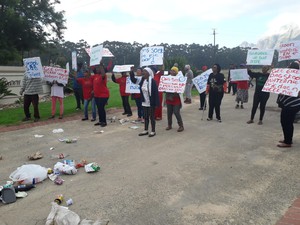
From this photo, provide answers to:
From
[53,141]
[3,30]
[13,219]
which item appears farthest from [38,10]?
[13,219]

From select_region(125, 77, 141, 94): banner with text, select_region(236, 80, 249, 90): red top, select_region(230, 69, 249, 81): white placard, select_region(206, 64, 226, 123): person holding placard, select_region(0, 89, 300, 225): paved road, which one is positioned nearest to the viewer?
select_region(0, 89, 300, 225): paved road

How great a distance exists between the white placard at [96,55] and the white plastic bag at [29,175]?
472 cm

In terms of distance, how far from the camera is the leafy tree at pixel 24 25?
847 inches

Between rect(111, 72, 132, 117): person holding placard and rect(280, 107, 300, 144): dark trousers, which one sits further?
rect(111, 72, 132, 117): person holding placard

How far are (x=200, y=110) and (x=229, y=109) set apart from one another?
120 cm

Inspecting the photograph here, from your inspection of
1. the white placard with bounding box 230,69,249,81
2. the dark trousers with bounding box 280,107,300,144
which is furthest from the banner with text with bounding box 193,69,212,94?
the dark trousers with bounding box 280,107,300,144

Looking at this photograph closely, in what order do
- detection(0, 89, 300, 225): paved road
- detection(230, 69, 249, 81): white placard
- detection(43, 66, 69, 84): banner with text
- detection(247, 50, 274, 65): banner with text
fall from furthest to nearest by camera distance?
detection(230, 69, 249, 81): white placard
detection(43, 66, 69, 84): banner with text
detection(247, 50, 274, 65): banner with text
detection(0, 89, 300, 225): paved road

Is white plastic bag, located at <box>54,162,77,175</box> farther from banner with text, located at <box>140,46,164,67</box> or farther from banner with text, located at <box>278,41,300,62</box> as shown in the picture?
banner with text, located at <box>278,41,300,62</box>

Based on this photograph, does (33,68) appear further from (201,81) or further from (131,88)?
(201,81)

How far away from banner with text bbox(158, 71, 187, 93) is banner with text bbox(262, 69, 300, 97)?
209 centimetres

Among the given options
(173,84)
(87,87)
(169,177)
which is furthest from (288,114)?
(87,87)

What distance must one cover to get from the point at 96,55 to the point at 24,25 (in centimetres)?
1613

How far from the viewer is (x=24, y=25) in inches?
906

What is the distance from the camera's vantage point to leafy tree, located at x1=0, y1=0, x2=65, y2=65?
2152cm
